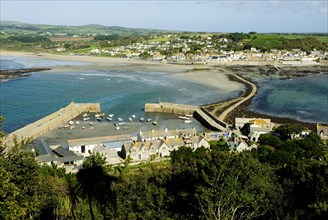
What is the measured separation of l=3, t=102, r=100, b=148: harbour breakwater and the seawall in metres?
6.79

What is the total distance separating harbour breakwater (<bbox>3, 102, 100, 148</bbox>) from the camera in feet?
109

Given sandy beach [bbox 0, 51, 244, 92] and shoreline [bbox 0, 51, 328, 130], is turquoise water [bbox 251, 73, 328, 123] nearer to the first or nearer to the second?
shoreline [bbox 0, 51, 328, 130]

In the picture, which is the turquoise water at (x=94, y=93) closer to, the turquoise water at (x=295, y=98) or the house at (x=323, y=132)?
the turquoise water at (x=295, y=98)

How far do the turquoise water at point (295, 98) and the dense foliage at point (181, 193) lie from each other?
2733cm

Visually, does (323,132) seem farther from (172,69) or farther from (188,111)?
(172,69)

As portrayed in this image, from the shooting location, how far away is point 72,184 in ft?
59.9

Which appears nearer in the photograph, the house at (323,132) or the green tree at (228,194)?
the green tree at (228,194)

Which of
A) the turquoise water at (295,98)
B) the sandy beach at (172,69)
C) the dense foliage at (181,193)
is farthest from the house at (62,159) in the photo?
the sandy beach at (172,69)

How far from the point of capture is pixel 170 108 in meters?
45.8

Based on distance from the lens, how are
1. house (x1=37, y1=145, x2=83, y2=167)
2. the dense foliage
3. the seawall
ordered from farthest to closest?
the seawall
house (x1=37, y1=145, x2=83, y2=167)
the dense foliage

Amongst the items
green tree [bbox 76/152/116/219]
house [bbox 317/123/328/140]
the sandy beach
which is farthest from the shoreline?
green tree [bbox 76/152/116/219]

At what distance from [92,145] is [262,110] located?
23.8 m

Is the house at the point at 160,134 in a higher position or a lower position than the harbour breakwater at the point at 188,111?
higher

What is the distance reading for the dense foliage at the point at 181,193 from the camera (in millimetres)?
11453
